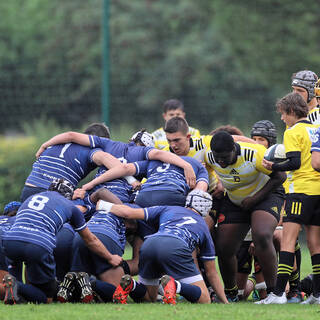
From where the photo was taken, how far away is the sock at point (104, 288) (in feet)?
23.4

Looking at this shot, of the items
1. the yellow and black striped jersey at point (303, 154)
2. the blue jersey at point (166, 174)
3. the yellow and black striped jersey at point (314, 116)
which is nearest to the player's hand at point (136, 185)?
the blue jersey at point (166, 174)

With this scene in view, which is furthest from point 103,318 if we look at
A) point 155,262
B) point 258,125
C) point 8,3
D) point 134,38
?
point 8,3

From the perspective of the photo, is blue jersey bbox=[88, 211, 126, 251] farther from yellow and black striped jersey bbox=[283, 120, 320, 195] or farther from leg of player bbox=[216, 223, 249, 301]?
yellow and black striped jersey bbox=[283, 120, 320, 195]

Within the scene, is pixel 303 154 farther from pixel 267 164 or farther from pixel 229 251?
pixel 229 251

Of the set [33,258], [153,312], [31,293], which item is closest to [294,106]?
[153,312]

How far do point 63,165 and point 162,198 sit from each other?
4.14 feet

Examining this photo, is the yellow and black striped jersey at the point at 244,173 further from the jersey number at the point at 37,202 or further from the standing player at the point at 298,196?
the jersey number at the point at 37,202

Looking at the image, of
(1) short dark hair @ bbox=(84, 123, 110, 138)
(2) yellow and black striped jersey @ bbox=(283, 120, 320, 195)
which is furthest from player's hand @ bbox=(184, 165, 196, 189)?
(1) short dark hair @ bbox=(84, 123, 110, 138)

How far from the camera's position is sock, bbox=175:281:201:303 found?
675 cm

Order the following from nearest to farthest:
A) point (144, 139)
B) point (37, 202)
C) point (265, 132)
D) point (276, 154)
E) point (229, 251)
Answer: point (37, 202) → point (276, 154) → point (229, 251) → point (144, 139) → point (265, 132)

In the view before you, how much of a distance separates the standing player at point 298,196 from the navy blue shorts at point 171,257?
95cm

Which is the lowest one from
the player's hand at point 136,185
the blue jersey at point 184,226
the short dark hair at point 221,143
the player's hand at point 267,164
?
the blue jersey at point 184,226

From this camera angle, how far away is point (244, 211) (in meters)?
8.22

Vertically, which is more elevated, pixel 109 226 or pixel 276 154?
pixel 276 154
